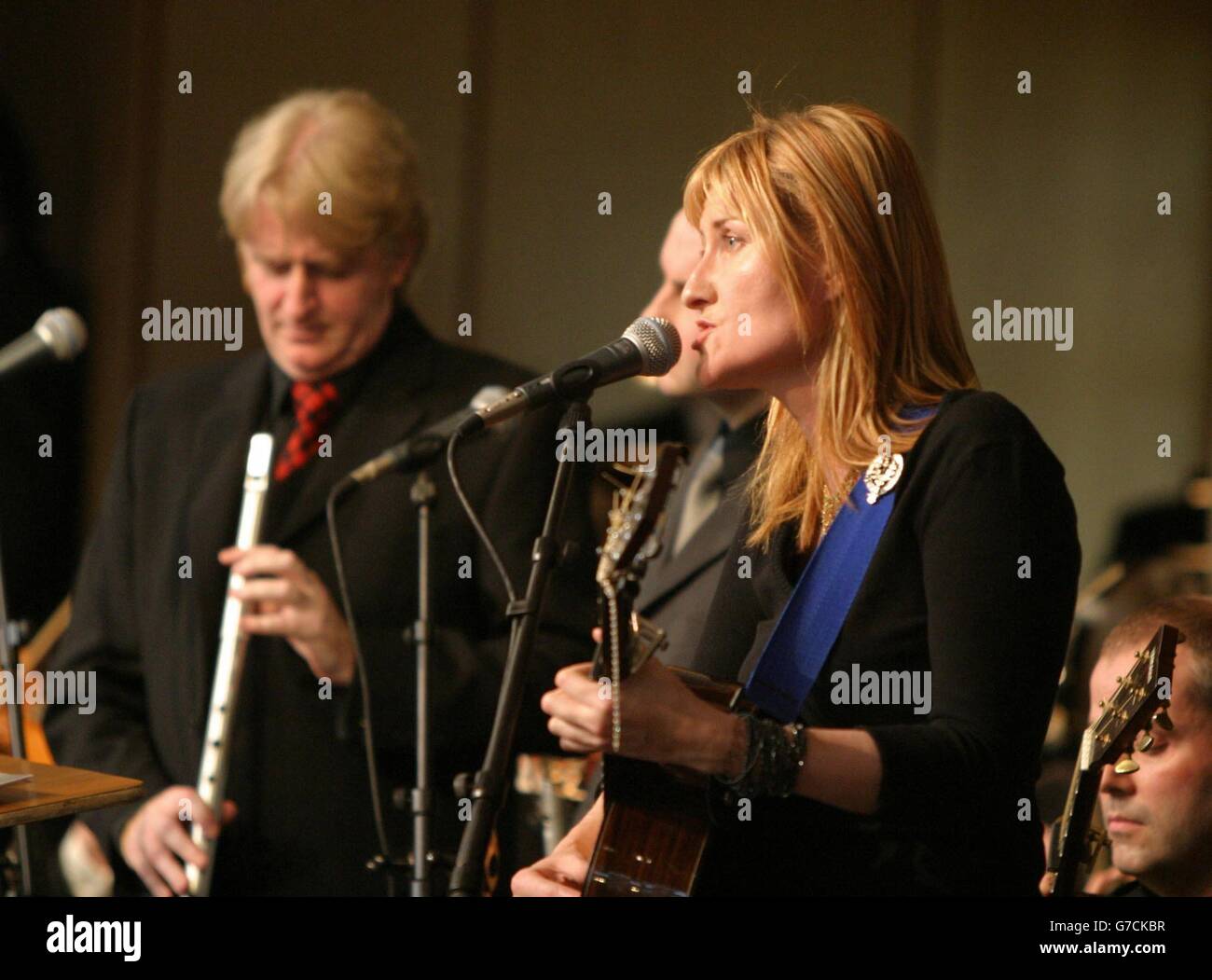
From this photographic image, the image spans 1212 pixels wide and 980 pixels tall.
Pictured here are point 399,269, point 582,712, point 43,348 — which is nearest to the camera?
point 582,712

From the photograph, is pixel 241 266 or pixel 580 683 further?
pixel 241 266

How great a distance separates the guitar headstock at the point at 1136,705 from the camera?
225 cm

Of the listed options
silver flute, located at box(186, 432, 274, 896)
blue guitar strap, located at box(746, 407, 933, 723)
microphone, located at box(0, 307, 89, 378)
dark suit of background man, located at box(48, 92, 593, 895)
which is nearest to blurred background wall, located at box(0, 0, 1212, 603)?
dark suit of background man, located at box(48, 92, 593, 895)

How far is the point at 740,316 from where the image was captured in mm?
2160

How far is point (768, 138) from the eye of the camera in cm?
220

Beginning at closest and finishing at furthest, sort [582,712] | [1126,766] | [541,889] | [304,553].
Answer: [582,712], [541,889], [1126,766], [304,553]

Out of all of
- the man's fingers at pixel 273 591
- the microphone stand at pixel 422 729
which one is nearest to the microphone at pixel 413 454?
the microphone stand at pixel 422 729

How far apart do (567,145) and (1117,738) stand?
2.37 metres

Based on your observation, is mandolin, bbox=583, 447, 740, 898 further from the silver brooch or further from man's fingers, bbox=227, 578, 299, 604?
man's fingers, bbox=227, 578, 299, 604

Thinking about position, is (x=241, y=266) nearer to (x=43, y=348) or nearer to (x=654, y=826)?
(x=43, y=348)

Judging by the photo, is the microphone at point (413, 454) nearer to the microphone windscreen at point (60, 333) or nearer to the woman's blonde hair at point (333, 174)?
the microphone windscreen at point (60, 333)

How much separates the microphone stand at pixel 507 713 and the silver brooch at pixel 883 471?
412 mm

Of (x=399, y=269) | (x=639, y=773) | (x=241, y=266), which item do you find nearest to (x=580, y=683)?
(x=639, y=773)

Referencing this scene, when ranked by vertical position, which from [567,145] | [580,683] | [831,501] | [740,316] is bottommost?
[580,683]
